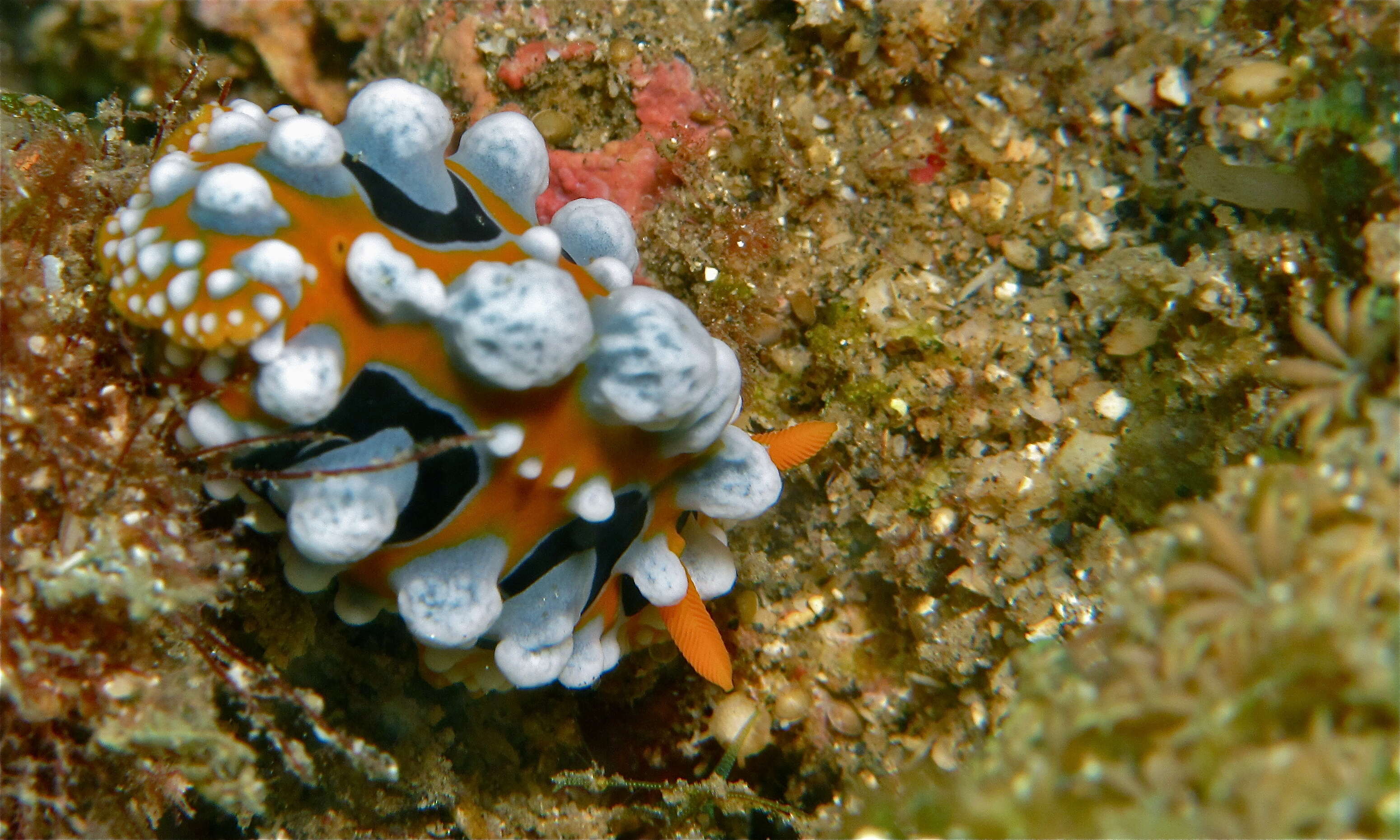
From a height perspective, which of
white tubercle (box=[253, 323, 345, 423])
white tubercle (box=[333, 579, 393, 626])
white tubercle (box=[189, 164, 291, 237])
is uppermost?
white tubercle (box=[189, 164, 291, 237])

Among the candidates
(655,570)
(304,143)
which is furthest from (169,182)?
(655,570)

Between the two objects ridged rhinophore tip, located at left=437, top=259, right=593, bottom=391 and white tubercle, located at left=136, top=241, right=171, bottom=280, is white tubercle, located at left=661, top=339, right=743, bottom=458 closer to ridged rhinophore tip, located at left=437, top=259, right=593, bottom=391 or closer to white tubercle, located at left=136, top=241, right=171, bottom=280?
ridged rhinophore tip, located at left=437, top=259, right=593, bottom=391

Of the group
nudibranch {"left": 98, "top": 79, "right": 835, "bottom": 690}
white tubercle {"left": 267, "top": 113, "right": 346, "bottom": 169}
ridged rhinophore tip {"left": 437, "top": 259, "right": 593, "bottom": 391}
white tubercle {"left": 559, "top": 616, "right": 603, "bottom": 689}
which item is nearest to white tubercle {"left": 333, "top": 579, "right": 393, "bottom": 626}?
nudibranch {"left": 98, "top": 79, "right": 835, "bottom": 690}

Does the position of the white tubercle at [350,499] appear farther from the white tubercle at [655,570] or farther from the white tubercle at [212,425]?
the white tubercle at [655,570]

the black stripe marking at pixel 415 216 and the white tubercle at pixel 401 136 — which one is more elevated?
the white tubercle at pixel 401 136

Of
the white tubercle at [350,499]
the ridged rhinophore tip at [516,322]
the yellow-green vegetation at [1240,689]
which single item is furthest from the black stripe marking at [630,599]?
the yellow-green vegetation at [1240,689]

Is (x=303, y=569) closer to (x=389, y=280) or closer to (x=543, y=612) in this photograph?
(x=543, y=612)

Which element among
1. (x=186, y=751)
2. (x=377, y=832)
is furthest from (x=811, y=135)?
(x=377, y=832)
